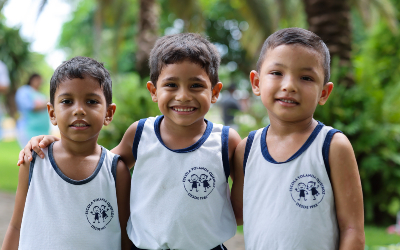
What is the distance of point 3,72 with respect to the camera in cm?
643

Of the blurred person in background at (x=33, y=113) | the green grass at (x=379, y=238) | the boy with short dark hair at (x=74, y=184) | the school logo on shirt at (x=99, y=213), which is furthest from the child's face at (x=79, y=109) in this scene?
the blurred person in background at (x=33, y=113)

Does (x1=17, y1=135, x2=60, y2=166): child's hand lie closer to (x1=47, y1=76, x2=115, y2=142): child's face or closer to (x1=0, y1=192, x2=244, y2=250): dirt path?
(x1=47, y1=76, x2=115, y2=142): child's face

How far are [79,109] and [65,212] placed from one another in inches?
19.5

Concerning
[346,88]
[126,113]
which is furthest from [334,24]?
[126,113]

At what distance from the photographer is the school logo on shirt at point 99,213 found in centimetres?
186

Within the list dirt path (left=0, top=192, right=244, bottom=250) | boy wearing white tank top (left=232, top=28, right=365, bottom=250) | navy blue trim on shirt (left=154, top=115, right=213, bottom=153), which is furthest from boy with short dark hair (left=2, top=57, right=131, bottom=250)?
dirt path (left=0, top=192, right=244, bottom=250)

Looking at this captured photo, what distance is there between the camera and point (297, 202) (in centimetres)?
166

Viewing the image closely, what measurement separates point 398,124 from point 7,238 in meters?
5.24

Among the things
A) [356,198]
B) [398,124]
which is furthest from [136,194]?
[398,124]

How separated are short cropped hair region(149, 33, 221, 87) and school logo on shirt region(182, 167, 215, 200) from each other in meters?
0.48

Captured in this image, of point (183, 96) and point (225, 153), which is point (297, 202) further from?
point (183, 96)

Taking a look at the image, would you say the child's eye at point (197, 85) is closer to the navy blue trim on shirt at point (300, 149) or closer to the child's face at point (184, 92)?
the child's face at point (184, 92)

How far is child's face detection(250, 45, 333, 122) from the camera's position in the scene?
66.6 inches

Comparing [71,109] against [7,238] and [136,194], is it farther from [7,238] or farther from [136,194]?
[7,238]
